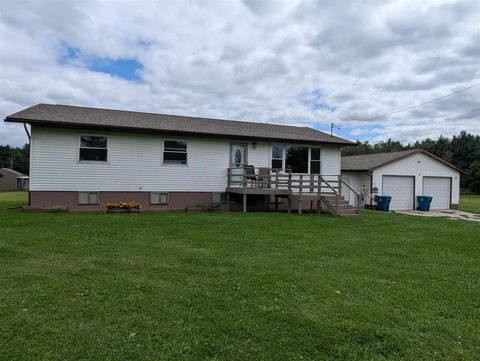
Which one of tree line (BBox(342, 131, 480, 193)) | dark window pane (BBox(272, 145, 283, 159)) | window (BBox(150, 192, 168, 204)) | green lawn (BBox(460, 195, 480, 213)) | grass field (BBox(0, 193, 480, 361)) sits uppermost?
tree line (BBox(342, 131, 480, 193))

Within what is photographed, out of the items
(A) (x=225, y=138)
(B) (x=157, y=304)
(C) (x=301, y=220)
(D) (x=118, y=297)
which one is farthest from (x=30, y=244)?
(A) (x=225, y=138)

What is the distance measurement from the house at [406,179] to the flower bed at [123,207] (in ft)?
41.5

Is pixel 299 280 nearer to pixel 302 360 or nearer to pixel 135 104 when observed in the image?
pixel 302 360

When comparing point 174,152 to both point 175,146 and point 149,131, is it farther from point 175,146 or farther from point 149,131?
point 149,131

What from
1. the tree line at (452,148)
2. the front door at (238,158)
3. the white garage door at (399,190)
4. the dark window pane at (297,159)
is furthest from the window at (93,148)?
the tree line at (452,148)

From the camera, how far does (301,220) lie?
40.0ft

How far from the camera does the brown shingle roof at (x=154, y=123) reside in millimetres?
12953

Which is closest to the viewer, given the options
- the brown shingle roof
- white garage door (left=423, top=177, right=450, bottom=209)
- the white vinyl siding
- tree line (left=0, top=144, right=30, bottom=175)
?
the brown shingle roof

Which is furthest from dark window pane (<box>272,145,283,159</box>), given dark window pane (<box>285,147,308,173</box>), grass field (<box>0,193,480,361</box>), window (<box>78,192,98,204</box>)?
grass field (<box>0,193,480,361</box>)

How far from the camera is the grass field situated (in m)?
3.31

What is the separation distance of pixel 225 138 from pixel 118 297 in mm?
11770

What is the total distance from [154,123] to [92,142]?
263 centimetres

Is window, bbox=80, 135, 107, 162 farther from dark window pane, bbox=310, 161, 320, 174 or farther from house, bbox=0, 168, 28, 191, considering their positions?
house, bbox=0, 168, 28, 191

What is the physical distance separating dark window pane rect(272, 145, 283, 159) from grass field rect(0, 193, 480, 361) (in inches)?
A: 339
